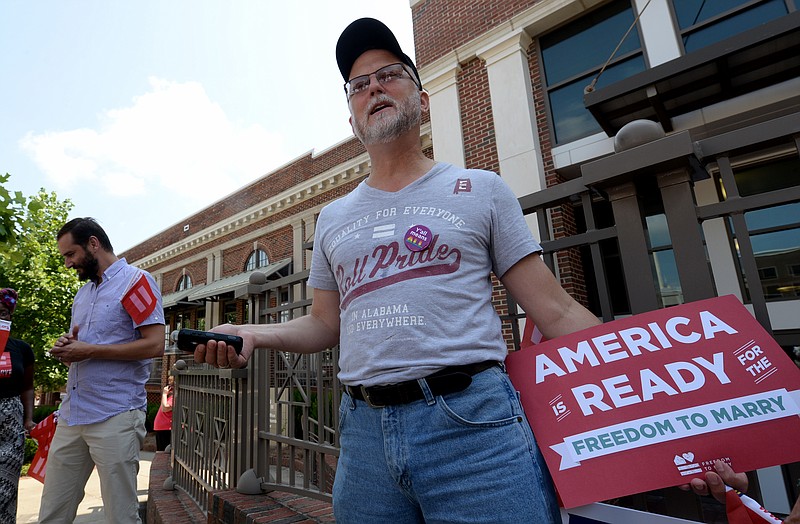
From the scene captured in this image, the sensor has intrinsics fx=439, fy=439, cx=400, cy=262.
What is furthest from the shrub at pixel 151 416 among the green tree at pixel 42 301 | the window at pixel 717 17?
the window at pixel 717 17

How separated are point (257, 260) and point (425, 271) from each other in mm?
15765

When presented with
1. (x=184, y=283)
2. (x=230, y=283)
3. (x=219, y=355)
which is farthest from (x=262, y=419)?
(x=184, y=283)

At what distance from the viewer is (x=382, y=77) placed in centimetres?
139

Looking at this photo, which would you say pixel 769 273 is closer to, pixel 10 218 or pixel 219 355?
pixel 219 355

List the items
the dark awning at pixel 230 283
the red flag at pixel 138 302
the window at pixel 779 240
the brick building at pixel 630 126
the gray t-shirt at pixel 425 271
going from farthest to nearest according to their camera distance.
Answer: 1. the dark awning at pixel 230 283
2. the window at pixel 779 240
3. the red flag at pixel 138 302
4. the brick building at pixel 630 126
5. the gray t-shirt at pixel 425 271

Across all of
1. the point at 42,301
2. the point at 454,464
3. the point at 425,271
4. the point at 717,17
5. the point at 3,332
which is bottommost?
the point at 454,464

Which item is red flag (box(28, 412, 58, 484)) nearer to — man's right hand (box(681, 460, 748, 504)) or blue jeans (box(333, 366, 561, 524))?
blue jeans (box(333, 366, 561, 524))

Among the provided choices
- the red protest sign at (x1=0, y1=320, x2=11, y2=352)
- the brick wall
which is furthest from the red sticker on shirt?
the brick wall

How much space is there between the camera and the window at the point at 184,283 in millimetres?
19531

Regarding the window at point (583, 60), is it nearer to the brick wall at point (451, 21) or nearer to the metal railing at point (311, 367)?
the brick wall at point (451, 21)

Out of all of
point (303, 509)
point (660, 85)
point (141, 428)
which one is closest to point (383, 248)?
point (303, 509)

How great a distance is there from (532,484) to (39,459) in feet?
11.4

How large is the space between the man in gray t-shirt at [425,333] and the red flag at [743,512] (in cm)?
38

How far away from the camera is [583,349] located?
3.84 feet
